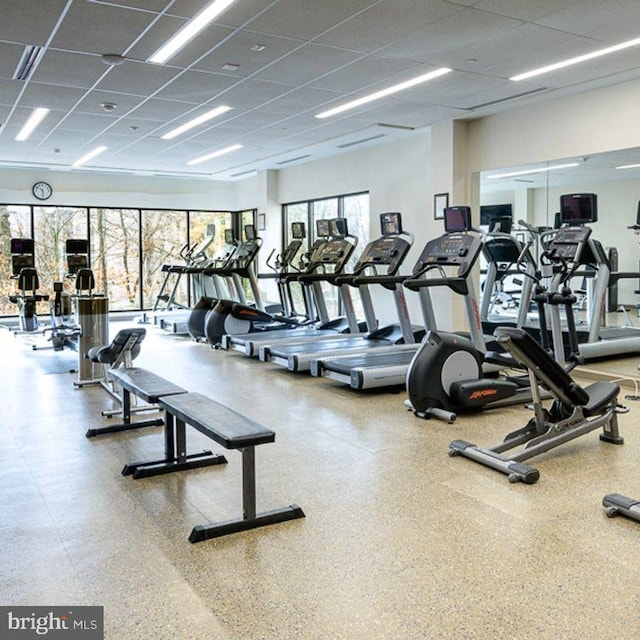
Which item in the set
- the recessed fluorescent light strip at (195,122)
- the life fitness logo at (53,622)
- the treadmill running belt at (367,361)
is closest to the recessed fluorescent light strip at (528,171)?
the treadmill running belt at (367,361)

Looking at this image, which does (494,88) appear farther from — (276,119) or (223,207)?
(223,207)

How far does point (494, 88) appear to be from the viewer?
653cm

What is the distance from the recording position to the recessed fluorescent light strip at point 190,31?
434cm

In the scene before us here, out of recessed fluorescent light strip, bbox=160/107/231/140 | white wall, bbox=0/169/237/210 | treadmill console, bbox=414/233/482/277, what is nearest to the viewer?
treadmill console, bbox=414/233/482/277

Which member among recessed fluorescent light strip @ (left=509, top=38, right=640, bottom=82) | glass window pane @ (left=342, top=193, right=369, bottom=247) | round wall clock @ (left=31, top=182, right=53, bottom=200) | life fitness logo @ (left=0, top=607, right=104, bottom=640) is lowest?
life fitness logo @ (left=0, top=607, right=104, bottom=640)

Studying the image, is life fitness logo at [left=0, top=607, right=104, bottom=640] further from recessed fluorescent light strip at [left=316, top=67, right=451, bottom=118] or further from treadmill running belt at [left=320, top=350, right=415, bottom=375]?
recessed fluorescent light strip at [left=316, top=67, right=451, bottom=118]

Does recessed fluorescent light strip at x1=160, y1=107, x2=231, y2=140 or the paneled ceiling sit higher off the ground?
recessed fluorescent light strip at x1=160, y1=107, x2=231, y2=140

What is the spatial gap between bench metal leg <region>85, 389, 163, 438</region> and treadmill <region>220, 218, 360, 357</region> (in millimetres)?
2756

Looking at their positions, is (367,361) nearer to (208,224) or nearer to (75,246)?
(75,246)

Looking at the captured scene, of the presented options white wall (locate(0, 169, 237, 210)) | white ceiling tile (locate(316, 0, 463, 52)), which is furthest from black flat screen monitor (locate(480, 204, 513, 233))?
white wall (locate(0, 169, 237, 210))

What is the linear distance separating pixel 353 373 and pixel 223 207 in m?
9.32

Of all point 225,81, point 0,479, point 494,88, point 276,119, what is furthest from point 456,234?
point 0,479

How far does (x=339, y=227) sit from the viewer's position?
27.4ft

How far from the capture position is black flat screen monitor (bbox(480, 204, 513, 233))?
303 inches
